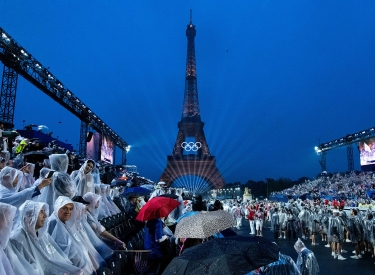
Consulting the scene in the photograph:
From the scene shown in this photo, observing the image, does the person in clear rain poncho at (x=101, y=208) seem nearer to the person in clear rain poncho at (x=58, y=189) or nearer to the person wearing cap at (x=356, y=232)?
the person in clear rain poncho at (x=58, y=189)

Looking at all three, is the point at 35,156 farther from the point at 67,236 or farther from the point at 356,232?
the point at 356,232

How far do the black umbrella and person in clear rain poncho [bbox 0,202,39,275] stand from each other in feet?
4.36

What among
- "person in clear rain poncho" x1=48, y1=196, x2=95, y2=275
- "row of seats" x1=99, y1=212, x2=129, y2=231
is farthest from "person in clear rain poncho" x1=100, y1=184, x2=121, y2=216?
"person in clear rain poncho" x1=48, y1=196, x2=95, y2=275

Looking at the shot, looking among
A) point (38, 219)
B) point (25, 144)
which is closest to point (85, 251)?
point (38, 219)

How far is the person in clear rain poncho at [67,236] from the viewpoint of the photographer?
11.9ft

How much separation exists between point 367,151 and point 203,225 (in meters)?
45.6

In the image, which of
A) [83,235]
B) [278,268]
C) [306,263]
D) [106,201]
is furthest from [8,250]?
[106,201]

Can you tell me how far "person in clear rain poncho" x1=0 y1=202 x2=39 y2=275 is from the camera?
101 inches

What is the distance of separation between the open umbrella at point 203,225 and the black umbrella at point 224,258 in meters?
1.31

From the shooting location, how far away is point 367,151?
42250 millimetres

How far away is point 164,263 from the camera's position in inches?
199

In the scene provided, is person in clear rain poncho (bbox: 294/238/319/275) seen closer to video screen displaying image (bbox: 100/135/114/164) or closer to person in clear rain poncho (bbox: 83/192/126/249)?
person in clear rain poncho (bbox: 83/192/126/249)

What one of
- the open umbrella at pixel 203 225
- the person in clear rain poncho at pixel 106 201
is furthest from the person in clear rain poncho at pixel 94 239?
the person in clear rain poncho at pixel 106 201

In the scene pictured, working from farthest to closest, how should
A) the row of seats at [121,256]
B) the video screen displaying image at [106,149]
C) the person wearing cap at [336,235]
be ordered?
the video screen displaying image at [106,149] < the person wearing cap at [336,235] < the row of seats at [121,256]
